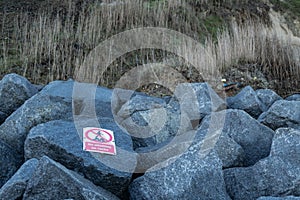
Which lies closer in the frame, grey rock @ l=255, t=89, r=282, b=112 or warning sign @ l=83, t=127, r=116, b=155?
warning sign @ l=83, t=127, r=116, b=155

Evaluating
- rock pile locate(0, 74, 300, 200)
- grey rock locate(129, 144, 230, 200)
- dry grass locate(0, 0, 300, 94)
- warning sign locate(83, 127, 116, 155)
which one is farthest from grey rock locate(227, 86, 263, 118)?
dry grass locate(0, 0, 300, 94)

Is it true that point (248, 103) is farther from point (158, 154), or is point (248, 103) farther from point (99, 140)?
point (99, 140)

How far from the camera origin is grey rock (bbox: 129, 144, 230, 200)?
225 cm

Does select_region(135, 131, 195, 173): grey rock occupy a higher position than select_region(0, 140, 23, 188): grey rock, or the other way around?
select_region(135, 131, 195, 173): grey rock

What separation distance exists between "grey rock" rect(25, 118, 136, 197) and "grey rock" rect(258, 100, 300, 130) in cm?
114

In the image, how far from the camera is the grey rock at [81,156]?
2250mm

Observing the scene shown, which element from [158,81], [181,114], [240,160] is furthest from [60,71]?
[240,160]

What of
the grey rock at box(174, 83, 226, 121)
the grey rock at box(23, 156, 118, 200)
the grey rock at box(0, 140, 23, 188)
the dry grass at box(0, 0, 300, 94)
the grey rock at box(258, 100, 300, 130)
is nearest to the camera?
the grey rock at box(23, 156, 118, 200)

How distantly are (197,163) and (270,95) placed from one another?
5.44ft

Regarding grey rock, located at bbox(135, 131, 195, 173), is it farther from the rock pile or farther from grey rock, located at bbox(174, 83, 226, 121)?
grey rock, located at bbox(174, 83, 226, 121)

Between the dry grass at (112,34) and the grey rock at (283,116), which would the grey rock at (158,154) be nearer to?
the grey rock at (283,116)

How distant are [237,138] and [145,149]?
1.94 ft

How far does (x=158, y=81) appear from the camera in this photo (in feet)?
15.8

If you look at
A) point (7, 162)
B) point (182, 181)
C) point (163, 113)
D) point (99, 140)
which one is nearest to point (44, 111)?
point (7, 162)
